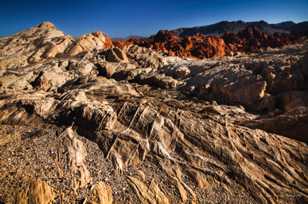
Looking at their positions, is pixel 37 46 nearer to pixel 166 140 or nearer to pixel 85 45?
pixel 85 45

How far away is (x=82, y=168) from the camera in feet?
51.6

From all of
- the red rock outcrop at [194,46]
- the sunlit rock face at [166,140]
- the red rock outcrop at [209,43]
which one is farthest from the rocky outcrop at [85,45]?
the red rock outcrop at [194,46]

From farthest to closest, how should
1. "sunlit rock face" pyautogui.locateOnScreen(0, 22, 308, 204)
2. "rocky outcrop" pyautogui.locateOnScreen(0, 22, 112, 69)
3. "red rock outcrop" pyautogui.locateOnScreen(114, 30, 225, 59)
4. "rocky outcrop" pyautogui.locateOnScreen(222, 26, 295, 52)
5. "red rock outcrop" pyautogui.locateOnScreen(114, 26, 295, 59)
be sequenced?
"rocky outcrop" pyautogui.locateOnScreen(222, 26, 295, 52)
"red rock outcrop" pyautogui.locateOnScreen(114, 26, 295, 59)
"red rock outcrop" pyautogui.locateOnScreen(114, 30, 225, 59)
"rocky outcrop" pyautogui.locateOnScreen(0, 22, 112, 69)
"sunlit rock face" pyautogui.locateOnScreen(0, 22, 308, 204)

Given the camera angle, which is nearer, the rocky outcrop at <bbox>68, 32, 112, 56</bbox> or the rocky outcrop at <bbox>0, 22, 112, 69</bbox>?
the rocky outcrop at <bbox>0, 22, 112, 69</bbox>

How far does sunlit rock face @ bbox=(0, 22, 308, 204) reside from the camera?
48.7 feet

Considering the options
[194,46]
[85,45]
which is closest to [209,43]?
[194,46]

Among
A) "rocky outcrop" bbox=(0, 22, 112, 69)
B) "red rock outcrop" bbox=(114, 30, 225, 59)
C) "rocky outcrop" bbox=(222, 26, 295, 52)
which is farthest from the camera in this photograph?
"rocky outcrop" bbox=(222, 26, 295, 52)

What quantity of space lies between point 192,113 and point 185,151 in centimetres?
456

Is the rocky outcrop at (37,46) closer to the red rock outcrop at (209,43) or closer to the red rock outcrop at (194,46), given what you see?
the red rock outcrop at (209,43)

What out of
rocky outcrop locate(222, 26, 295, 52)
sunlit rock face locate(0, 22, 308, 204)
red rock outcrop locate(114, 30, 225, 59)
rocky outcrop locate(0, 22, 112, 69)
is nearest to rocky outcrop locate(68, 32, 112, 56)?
rocky outcrop locate(0, 22, 112, 69)

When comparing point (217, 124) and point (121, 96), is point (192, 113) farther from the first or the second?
point (121, 96)

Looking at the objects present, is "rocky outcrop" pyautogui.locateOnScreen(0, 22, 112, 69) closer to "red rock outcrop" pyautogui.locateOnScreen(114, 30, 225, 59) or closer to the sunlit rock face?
the sunlit rock face

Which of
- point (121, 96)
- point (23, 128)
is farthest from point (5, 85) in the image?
point (121, 96)

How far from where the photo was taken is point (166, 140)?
60.2ft
